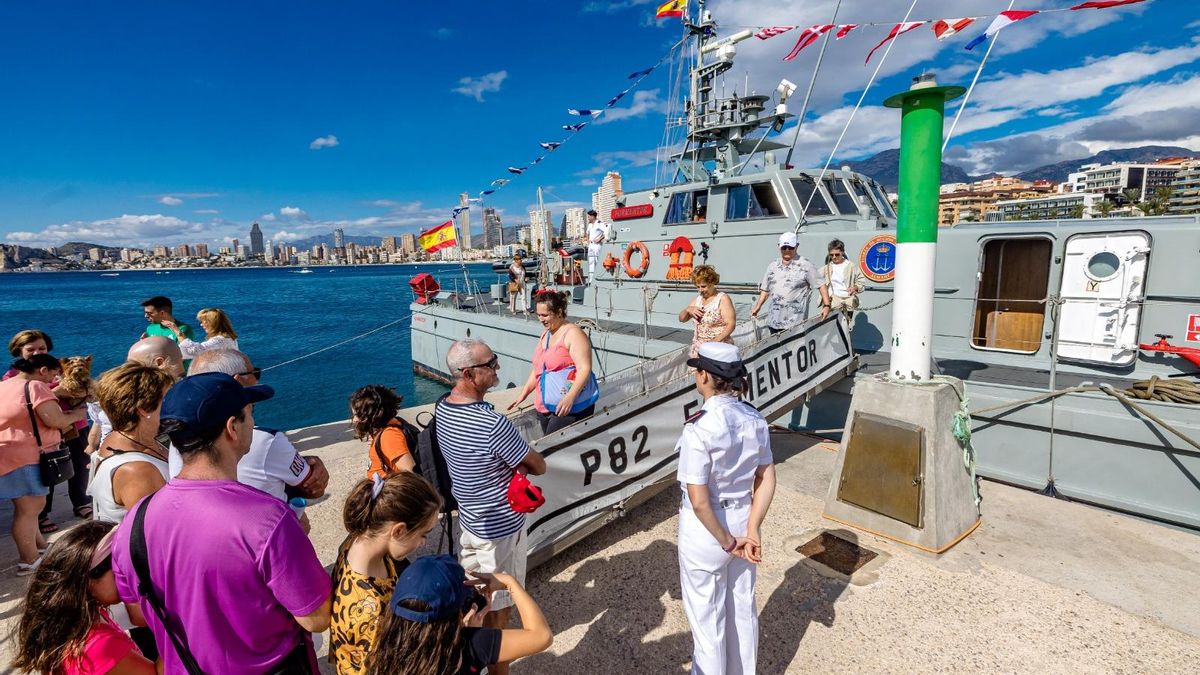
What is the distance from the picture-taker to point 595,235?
12.3 m

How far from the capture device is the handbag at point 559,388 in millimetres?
4109

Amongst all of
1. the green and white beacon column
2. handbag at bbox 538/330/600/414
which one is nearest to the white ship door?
the green and white beacon column

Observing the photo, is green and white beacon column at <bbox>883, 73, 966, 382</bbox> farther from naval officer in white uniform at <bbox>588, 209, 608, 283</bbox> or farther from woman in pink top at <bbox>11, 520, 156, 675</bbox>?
naval officer in white uniform at <bbox>588, 209, 608, 283</bbox>

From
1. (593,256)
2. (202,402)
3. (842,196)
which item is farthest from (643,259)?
(202,402)

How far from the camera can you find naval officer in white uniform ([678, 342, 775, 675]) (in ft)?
7.90

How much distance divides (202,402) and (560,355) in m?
2.61

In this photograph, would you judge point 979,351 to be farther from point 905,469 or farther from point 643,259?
point 643,259

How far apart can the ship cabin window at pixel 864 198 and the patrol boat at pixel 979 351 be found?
0.13 feet

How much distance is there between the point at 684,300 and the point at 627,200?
2.79 meters

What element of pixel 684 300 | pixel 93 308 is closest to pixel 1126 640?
pixel 684 300

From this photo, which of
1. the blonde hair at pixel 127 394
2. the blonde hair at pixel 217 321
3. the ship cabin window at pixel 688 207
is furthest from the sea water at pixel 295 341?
the blonde hair at pixel 127 394

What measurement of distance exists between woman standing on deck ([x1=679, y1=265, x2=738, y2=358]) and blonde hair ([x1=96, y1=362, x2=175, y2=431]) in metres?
3.93

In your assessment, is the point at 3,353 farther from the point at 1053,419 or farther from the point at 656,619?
the point at 1053,419

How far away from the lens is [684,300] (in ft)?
32.4
